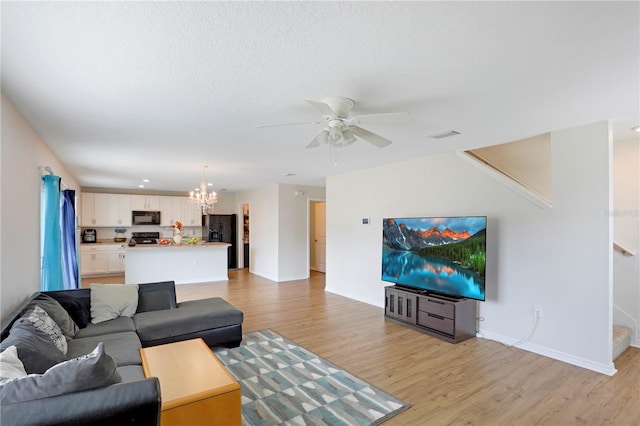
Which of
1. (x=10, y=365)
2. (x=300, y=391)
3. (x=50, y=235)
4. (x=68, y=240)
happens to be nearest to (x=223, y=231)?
(x=68, y=240)

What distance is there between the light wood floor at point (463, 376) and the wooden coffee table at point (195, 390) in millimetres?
1169

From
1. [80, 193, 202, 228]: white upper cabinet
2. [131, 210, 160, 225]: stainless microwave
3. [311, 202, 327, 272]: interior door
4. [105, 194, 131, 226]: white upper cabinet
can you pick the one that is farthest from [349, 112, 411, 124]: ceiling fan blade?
[105, 194, 131, 226]: white upper cabinet

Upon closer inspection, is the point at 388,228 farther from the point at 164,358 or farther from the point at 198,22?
the point at 198,22

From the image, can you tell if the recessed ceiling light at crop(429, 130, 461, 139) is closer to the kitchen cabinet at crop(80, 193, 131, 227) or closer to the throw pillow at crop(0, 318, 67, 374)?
the throw pillow at crop(0, 318, 67, 374)

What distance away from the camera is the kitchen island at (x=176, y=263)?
Answer: 698 centimetres

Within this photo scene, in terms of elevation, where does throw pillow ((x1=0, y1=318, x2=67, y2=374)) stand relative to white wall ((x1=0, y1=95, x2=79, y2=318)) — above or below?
below

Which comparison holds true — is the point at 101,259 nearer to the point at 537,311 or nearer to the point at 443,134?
the point at 443,134

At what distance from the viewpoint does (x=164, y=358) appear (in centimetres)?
249

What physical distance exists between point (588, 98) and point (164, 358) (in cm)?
393

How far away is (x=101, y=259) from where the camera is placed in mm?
8570

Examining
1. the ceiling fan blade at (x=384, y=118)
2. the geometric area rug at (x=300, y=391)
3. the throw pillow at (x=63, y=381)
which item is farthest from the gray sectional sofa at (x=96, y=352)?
the ceiling fan blade at (x=384, y=118)

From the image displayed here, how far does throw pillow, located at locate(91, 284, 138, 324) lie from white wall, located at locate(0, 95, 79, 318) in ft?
1.87

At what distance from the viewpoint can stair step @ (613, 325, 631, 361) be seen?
11.2 feet

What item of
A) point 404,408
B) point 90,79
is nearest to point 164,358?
point 404,408
